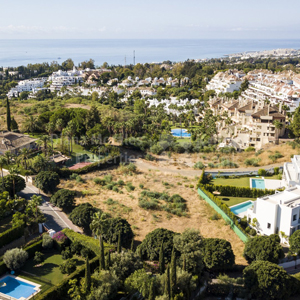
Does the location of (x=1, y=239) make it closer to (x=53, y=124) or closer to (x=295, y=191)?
(x=295, y=191)

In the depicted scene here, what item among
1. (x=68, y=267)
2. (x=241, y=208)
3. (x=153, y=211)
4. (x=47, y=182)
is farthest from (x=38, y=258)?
(x=241, y=208)

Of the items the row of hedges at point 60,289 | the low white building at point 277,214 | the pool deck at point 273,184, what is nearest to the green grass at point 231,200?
the pool deck at point 273,184

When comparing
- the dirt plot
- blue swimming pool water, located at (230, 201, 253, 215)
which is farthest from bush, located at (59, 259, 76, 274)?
blue swimming pool water, located at (230, 201, 253, 215)

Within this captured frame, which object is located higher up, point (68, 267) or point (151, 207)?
point (68, 267)

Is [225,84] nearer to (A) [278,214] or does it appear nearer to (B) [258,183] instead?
(B) [258,183]

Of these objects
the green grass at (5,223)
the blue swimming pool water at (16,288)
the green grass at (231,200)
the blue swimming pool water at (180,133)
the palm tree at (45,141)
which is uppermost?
the palm tree at (45,141)

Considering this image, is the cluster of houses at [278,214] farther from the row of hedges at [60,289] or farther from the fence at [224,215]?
the row of hedges at [60,289]

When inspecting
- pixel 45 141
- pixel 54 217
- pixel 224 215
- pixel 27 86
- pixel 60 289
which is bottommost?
pixel 54 217
